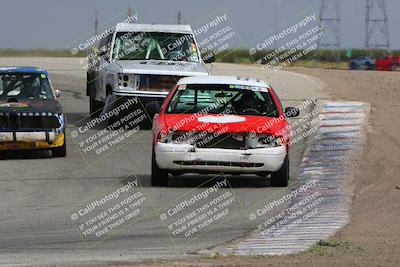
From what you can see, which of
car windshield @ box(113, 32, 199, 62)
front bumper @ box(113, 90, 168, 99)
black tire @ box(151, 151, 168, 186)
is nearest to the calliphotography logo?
black tire @ box(151, 151, 168, 186)

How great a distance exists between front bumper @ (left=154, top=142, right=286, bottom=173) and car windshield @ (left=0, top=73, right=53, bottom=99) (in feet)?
16.1

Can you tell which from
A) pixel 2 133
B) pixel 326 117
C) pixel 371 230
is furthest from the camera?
pixel 326 117

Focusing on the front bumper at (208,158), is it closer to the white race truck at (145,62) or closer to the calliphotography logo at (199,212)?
the calliphotography logo at (199,212)

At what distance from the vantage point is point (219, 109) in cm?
1377

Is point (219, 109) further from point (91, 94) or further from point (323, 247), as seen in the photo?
point (91, 94)

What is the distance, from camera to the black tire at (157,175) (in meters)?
13.2

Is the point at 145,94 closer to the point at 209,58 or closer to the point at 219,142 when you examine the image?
the point at 209,58

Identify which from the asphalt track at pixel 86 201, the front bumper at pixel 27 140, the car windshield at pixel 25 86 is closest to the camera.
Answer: the asphalt track at pixel 86 201

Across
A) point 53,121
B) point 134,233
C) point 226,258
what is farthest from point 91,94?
point 226,258

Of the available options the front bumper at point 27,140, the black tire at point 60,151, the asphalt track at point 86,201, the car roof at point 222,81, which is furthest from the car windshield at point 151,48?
the car roof at point 222,81

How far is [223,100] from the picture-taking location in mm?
14047

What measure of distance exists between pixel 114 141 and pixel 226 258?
10.6m

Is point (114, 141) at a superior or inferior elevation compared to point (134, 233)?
inferior

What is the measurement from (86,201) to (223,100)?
2580 mm
